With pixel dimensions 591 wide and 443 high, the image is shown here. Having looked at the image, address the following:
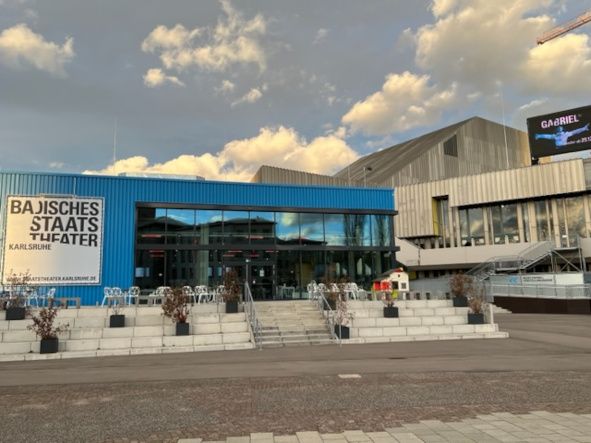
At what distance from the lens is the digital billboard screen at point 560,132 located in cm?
4503

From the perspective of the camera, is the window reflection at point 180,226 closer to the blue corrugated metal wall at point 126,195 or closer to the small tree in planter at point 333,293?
the blue corrugated metal wall at point 126,195

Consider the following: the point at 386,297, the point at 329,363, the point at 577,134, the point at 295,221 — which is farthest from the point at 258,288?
the point at 577,134

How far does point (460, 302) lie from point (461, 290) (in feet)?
1.59

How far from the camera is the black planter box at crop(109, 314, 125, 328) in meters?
16.2

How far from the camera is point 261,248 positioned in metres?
26.5

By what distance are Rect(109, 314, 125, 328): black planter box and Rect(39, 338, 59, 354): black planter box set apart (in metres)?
2.18

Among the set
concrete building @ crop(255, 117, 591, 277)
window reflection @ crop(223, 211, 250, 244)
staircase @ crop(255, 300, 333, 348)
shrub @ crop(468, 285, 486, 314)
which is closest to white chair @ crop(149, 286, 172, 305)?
staircase @ crop(255, 300, 333, 348)

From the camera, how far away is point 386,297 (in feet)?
66.5

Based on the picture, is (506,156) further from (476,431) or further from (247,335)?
(476,431)

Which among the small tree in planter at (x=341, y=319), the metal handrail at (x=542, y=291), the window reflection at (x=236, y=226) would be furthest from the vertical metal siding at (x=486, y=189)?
the small tree in planter at (x=341, y=319)

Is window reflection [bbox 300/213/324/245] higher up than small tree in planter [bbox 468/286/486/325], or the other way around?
window reflection [bbox 300/213/324/245]

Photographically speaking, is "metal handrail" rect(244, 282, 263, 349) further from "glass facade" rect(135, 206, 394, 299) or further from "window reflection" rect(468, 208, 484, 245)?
"window reflection" rect(468, 208, 484, 245)

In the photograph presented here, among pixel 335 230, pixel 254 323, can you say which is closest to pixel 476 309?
pixel 254 323

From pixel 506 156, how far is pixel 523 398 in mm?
67073
